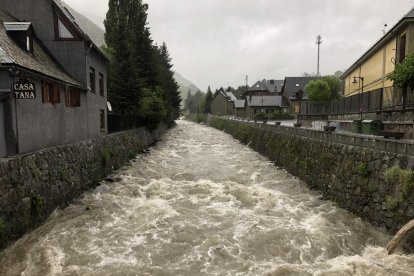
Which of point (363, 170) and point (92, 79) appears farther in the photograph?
point (92, 79)

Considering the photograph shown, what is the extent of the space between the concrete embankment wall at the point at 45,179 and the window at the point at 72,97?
228 centimetres

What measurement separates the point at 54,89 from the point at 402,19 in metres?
21.9

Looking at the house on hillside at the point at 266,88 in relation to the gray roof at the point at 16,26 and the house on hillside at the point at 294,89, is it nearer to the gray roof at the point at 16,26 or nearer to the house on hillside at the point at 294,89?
the house on hillside at the point at 294,89

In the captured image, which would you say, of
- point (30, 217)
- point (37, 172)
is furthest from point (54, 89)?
point (30, 217)

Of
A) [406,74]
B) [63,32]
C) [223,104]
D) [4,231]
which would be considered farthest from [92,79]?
[223,104]

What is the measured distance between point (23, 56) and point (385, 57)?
2671 centimetres

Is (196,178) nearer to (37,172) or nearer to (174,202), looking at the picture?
(174,202)

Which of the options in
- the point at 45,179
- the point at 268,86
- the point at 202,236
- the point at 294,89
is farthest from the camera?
the point at 268,86

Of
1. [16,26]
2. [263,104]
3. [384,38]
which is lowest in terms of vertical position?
[263,104]

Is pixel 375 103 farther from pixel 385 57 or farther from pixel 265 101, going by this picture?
pixel 265 101

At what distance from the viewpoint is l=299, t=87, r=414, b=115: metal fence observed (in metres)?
16.7

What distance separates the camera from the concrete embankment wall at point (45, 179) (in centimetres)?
882

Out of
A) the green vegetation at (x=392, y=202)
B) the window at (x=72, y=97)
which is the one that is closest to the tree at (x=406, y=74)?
the green vegetation at (x=392, y=202)

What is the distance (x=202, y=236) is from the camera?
9.66m
